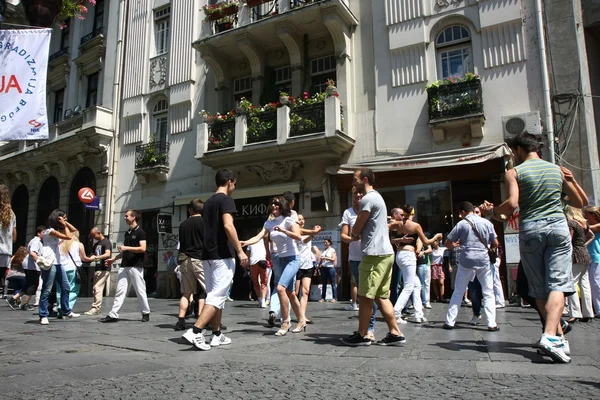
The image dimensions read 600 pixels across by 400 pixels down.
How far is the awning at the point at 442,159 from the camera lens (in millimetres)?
12263

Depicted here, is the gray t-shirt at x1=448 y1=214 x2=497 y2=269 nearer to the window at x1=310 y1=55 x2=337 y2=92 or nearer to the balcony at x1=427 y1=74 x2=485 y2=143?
the balcony at x1=427 y1=74 x2=485 y2=143

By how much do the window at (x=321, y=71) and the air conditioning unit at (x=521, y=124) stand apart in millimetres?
5925

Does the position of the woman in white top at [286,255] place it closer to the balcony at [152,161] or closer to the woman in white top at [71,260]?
the woman in white top at [71,260]

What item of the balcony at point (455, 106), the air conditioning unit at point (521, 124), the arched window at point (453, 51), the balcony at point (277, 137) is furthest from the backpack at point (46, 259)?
the arched window at point (453, 51)

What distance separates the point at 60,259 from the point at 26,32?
4.02m

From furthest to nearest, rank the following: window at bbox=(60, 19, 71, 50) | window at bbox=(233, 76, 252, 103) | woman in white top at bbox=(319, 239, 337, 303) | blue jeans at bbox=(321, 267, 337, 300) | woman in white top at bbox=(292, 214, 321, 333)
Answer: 1. window at bbox=(60, 19, 71, 50)
2. window at bbox=(233, 76, 252, 103)
3. blue jeans at bbox=(321, 267, 337, 300)
4. woman in white top at bbox=(319, 239, 337, 303)
5. woman in white top at bbox=(292, 214, 321, 333)

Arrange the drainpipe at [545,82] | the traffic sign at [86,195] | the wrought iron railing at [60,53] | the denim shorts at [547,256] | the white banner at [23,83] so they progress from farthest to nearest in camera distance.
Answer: the wrought iron railing at [60,53] < the traffic sign at [86,195] < the drainpipe at [545,82] < the white banner at [23,83] < the denim shorts at [547,256]

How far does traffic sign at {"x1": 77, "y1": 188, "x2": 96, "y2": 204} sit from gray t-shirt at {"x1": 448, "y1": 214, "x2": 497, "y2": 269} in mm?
16764

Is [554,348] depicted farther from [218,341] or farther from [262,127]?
[262,127]

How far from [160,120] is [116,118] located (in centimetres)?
233

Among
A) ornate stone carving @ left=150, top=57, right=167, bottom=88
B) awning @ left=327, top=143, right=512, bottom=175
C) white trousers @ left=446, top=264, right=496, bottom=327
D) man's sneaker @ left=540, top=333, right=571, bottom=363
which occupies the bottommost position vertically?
man's sneaker @ left=540, top=333, right=571, bottom=363

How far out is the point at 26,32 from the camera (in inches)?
214

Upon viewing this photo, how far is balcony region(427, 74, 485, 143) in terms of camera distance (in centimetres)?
1281

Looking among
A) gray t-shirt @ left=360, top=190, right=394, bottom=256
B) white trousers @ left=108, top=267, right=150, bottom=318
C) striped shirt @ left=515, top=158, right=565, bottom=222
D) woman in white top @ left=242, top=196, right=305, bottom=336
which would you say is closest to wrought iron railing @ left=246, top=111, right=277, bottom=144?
white trousers @ left=108, top=267, right=150, bottom=318
